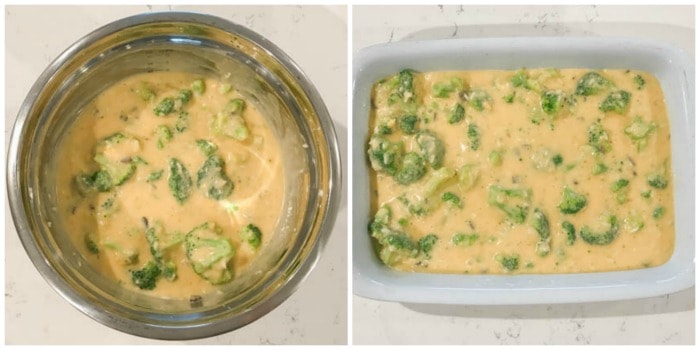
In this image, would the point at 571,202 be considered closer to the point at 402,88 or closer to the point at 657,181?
the point at 657,181

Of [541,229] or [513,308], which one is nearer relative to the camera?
[541,229]

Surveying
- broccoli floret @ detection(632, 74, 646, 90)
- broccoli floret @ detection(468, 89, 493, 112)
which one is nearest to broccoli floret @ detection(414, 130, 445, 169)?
broccoli floret @ detection(468, 89, 493, 112)

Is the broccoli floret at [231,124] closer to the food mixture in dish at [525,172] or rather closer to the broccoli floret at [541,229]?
the food mixture in dish at [525,172]

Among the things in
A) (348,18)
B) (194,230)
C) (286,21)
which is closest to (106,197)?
(194,230)

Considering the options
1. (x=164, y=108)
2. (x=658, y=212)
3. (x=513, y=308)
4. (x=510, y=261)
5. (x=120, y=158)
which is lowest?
(x=513, y=308)

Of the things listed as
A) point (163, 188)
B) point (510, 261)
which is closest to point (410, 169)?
point (510, 261)

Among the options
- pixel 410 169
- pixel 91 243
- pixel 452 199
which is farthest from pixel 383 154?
pixel 91 243

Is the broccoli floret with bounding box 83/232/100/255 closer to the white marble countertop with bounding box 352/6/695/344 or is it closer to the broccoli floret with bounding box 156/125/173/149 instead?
the broccoli floret with bounding box 156/125/173/149

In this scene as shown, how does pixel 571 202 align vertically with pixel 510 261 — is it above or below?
above
